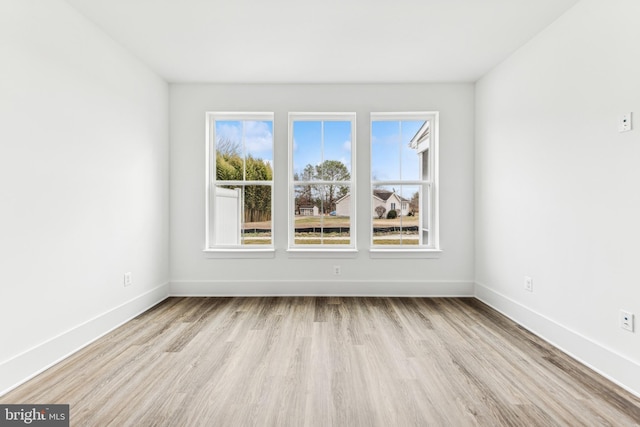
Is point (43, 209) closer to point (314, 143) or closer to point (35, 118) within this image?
point (35, 118)

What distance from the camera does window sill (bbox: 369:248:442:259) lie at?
4.01m

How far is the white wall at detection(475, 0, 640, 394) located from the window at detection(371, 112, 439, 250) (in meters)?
0.77

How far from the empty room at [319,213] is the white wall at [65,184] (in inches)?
0.7

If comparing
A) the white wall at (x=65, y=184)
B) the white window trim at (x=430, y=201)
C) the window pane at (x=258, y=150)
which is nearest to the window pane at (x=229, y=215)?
the window pane at (x=258, y=150)

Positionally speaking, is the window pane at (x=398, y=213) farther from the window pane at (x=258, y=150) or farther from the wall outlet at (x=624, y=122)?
the wall outlet at (x=624, y=122)

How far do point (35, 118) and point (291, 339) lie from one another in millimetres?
2457

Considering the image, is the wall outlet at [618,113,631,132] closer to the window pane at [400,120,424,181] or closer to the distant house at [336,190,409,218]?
the window pane at [400,120,424,181]

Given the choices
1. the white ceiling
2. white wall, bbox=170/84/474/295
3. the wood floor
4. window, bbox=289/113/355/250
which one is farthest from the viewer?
window, bbox=289/113/355/250

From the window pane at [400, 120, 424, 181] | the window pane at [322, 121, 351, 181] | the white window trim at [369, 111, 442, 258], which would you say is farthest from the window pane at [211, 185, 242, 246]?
the window pane at [400, 120, 424, 181]

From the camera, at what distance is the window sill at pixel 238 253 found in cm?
402

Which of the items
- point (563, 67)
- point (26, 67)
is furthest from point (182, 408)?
point (563, 67)

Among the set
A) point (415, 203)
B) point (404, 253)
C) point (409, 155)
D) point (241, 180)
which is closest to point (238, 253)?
point (241, 180)

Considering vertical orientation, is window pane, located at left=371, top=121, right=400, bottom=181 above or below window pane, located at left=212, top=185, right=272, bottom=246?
above

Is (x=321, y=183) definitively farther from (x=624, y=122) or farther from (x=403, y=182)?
(x=624, y=122)
